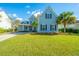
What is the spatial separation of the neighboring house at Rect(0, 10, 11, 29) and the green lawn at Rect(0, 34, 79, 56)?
0.64 metres

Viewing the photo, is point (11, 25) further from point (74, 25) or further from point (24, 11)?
point (74, 25)

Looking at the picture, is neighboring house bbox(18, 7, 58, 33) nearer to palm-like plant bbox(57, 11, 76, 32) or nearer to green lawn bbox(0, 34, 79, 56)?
palm-like plant bbox(57, 11, 76, 32)

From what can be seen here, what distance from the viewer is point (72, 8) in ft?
29.8

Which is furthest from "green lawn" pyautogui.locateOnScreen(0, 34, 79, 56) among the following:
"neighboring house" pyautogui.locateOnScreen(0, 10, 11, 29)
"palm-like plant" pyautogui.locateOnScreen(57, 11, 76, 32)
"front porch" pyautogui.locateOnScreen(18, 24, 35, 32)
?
"palm-like plant" pyautogui.locateOnScreen(57, 11, 76, 32)

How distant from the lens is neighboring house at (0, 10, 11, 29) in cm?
922

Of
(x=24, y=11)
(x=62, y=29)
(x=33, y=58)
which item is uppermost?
(x=24, y=11)

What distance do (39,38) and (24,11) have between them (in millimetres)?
Answer: 1400

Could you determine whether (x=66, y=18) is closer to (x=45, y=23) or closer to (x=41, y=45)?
(x=45, y=23)

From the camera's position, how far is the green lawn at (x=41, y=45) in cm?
705

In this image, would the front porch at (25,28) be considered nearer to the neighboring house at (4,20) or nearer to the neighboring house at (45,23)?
the neighboring house at (45,23)

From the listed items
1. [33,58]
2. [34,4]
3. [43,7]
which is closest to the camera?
[33,58]

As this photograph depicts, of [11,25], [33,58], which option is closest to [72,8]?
[11,25]

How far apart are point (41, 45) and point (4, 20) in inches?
88.8

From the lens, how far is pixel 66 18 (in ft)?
34.0
